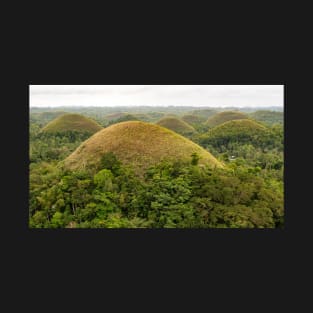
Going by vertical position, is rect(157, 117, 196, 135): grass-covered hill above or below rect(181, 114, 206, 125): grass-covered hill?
below

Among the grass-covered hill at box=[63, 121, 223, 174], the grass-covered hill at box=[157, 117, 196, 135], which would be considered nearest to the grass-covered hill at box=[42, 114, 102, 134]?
the grass-covered hill at box=[157, 117, 196, 135]

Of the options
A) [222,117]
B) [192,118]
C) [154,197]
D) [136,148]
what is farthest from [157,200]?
[192,118]

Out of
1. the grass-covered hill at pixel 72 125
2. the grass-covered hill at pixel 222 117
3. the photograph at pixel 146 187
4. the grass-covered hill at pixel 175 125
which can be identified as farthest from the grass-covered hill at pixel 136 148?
the grass-covered hill at pixel 222 117

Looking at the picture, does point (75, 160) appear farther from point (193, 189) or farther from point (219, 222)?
point (219, 222)

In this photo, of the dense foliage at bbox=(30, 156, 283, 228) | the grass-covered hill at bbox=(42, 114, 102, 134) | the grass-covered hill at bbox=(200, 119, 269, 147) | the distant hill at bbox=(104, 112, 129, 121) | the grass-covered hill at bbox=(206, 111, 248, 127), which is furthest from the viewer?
the grass-covered hill at bbox=(206, 111, 248, 127)

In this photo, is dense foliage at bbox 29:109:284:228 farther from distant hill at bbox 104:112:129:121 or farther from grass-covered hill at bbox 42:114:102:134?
distant hill at bbox 104:112:129:121

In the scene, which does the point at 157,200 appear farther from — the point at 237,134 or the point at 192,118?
the point at 192,118

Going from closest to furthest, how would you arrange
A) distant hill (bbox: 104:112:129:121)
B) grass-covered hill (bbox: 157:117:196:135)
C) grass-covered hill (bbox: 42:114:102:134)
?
grass-covered hill (bbox: 42:114:102:134) → grass-covered hill (bbox: 157:117:196:135) → distant hill (bbox: 104:112:129:121)
